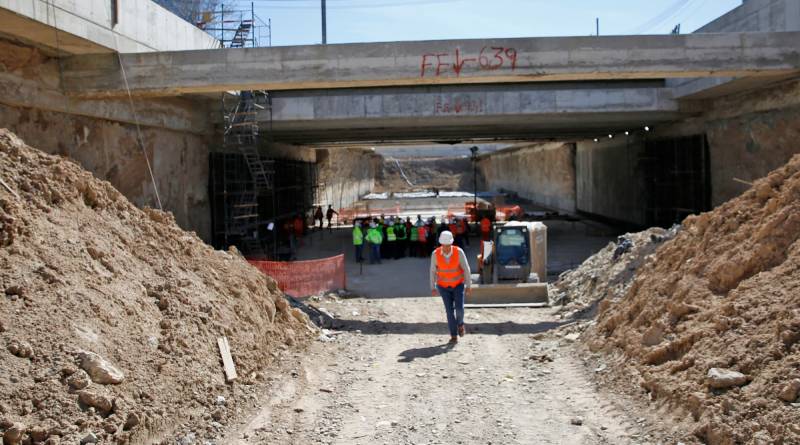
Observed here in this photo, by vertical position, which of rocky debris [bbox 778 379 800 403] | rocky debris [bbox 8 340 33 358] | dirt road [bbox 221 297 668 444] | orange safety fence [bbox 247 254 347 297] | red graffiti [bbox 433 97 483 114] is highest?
red graffiti [bbox 433 97 483 114]

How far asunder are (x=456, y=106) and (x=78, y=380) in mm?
17888

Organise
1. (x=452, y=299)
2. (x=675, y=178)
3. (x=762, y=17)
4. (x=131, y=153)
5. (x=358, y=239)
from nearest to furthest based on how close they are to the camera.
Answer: (x=452, y=299) < (x=131, y=153) < (x=762, y=17) < (x=358, y=239) < (x=675, y=178)

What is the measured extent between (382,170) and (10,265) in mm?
74049

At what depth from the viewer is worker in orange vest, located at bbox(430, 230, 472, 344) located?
1048 centimetres

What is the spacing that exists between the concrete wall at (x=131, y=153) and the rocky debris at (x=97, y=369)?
8192mm

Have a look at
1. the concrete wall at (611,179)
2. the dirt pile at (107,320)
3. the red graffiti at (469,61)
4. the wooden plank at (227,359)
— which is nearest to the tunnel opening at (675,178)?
the concrete wall at (611,179)

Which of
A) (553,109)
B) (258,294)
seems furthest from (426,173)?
(258,294)

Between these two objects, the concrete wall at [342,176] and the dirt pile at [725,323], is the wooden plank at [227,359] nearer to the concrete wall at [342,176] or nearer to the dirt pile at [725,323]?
the dirt pile at [725,323]

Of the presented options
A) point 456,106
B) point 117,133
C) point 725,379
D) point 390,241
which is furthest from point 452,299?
point 390,241

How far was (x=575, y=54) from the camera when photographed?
48.3 feet

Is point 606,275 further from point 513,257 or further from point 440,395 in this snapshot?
point 440,395

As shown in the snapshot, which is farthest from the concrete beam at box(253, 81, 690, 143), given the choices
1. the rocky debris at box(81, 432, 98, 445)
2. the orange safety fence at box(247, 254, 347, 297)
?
the rocky debris at box(81, 432, 98, 445)

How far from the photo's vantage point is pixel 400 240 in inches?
970

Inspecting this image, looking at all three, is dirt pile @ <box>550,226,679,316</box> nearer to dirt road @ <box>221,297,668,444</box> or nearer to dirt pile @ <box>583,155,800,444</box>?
dirt road @ <box>221,297,668,444</box>
